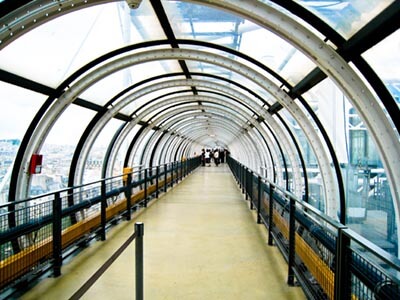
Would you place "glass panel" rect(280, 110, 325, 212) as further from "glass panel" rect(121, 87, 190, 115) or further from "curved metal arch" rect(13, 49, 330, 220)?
"glass panel" rect(121, 87, 190, 115)

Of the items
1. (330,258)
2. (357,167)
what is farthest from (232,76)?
(330,258)

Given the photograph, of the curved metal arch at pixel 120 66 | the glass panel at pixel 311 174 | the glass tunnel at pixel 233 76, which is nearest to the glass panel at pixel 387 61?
the glass tunnel at pixel 233 76

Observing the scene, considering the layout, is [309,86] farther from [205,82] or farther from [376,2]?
[205,82]

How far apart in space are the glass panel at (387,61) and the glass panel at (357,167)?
2137 millimetres

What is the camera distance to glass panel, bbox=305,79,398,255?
249 inches

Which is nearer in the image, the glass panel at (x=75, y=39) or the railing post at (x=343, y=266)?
the railing post at (x=343, y=266)

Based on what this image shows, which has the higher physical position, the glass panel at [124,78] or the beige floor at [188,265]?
the glass panel at [124,78]

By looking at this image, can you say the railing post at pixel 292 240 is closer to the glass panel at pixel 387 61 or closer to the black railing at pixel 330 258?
the black railing at pixel 330 258

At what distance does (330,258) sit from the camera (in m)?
3.07

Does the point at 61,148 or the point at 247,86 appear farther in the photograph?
the point at 247,86

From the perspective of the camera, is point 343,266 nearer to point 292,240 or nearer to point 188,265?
point 292,240

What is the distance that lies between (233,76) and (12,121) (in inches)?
207

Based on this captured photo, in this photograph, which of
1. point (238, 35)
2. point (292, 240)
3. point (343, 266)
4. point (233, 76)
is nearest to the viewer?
point (343, 266)

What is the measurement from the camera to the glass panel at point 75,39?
16.5 feet
